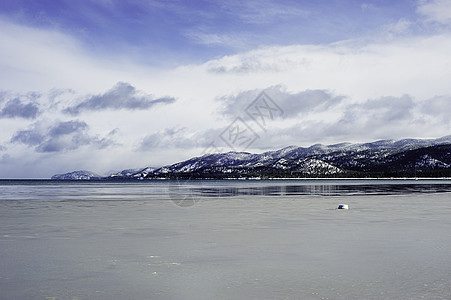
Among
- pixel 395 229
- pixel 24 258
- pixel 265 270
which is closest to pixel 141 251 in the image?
pixel 24 258

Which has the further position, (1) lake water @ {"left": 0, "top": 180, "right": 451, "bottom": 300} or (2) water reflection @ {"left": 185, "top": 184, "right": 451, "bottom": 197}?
(2) water reflection @ {"left": 185, "top": 184, "right": 451, "bottom": 197}

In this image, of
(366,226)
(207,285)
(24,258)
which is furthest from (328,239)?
(24,258)

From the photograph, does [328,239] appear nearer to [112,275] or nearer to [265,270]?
[265,270]

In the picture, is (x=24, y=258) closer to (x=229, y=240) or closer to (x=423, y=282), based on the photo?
(x=229, y=240)

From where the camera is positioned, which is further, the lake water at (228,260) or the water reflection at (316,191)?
the water reflection at (316,191)

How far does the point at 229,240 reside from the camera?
21047 mm

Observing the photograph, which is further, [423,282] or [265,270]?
[265,270]

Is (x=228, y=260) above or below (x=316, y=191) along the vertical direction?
above

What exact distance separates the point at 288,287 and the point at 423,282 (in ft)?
12.4

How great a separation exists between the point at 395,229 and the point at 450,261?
30.2 ft

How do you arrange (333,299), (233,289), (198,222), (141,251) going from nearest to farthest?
(333,299), (233,289), (141,251), (198,222)

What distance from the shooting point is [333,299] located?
10945 millimetres

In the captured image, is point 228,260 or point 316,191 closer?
point 228,260

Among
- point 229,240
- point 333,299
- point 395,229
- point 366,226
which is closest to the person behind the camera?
point 333,299
